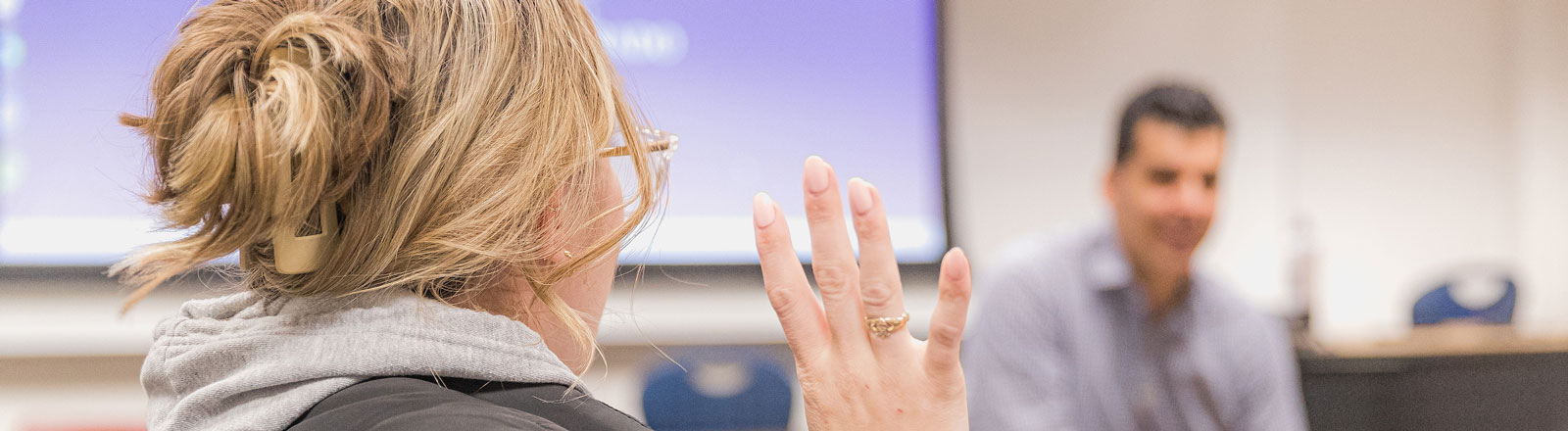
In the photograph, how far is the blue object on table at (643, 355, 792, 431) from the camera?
2.57m

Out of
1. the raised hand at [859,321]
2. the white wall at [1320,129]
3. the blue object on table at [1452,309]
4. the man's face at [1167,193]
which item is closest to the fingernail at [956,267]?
the raised hand at [859,321]

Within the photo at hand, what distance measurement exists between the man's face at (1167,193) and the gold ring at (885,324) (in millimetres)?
1699

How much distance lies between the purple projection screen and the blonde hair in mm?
2239

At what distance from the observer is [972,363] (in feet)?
7.13

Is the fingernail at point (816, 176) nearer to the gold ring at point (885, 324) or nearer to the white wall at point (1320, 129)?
the gold ring at point (885, 324)

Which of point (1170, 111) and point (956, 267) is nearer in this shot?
point (956, 267)

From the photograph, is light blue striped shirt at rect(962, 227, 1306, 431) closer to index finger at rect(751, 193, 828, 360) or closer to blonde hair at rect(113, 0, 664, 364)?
index finger at rect(751, 193, 828, 360)

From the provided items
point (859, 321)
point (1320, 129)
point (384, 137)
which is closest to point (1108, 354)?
point (859, 321)

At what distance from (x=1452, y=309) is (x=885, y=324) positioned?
3.72m

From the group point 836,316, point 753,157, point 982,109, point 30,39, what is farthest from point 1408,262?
point 30,39

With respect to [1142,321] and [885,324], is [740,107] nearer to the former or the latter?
[1142,321]

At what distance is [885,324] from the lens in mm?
679

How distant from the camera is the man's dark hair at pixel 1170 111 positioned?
2236mm

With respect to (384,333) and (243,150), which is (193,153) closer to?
(243,150)
